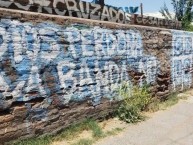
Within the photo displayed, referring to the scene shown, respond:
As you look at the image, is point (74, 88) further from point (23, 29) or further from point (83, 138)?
point (23, 29)

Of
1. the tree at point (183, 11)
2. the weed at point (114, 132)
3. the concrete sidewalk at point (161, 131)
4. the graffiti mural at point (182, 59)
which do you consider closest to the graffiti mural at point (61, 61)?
the weed at point (114, 132)

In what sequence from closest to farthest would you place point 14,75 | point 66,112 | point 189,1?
point 14,75 → point 66,112 → point 189,1

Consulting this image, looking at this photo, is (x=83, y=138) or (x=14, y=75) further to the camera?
(x=83, y=138)

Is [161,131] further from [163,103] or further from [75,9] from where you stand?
[75,9]

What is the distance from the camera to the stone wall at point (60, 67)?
4.79 metres

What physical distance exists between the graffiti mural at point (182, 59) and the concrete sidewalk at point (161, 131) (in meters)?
2.01

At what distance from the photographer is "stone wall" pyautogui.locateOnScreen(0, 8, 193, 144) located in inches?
188

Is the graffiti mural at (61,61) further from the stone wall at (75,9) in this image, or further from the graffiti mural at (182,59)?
the graffiti mural at (182,59)

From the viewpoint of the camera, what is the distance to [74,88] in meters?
5.82

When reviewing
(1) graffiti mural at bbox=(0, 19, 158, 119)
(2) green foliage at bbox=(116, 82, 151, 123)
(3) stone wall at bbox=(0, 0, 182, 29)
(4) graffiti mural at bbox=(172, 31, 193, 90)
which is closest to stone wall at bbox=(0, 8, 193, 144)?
(1) graffiti mural at bbox=(0, 19, 158, 119)

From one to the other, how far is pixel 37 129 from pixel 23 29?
149cm

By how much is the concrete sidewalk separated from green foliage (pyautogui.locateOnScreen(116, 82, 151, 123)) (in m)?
0.24

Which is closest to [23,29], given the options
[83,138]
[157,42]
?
[83,138]

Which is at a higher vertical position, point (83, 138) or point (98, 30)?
point (98, 30)
